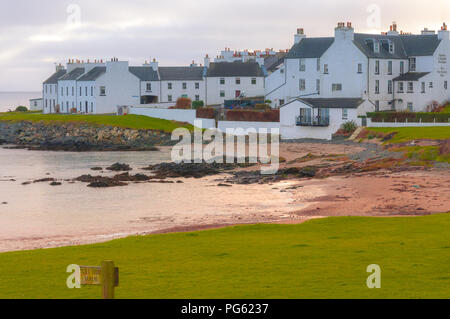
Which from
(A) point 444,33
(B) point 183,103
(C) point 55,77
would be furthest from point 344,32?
(C) point 55,77

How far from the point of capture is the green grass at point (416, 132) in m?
58.4

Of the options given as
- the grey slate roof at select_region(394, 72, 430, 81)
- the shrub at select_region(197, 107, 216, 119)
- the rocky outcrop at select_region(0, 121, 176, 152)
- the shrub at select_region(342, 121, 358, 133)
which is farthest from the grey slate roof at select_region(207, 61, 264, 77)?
the shrub at select_region(342, 121, 358, 133)

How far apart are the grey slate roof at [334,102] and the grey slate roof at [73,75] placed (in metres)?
46.4

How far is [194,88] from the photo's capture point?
108m

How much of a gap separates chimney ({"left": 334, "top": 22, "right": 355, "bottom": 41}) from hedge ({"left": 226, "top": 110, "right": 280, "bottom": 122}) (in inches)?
412

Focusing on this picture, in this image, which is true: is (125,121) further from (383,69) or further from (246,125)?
(383,69)

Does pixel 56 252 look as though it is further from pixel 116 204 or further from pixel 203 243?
pixel 116 204

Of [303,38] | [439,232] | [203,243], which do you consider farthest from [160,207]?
[303,38]

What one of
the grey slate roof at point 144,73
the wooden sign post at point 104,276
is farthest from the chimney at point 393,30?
the wooden sign post at point 104,276

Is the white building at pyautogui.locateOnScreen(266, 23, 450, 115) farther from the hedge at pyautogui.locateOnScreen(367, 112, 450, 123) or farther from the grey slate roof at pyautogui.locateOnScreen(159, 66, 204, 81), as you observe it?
the grey slate roof at pyautogui.locateOnScreen(159, 66, 204, 81)

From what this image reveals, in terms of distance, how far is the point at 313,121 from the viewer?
247 feet

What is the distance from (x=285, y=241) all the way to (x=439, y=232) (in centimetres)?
511

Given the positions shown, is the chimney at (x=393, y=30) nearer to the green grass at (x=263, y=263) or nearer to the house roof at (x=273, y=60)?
the house roof at (x=273, y=60)

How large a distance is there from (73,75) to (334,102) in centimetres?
5103
